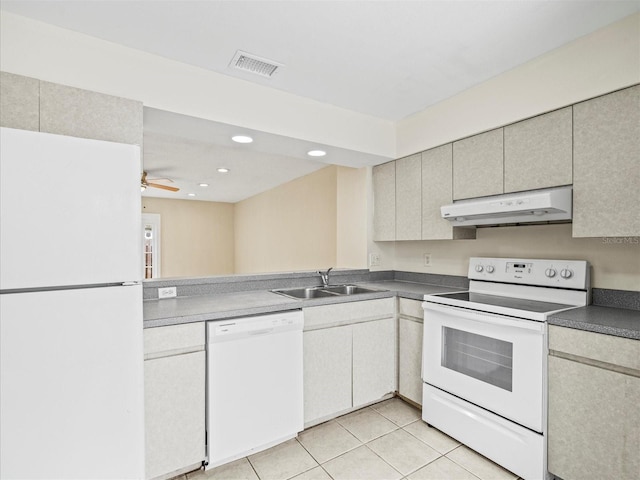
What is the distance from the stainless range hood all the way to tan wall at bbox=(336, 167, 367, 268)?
37.4 inches

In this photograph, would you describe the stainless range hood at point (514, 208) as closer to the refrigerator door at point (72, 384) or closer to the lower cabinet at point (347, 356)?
the lower cabinet at point (347, 356)

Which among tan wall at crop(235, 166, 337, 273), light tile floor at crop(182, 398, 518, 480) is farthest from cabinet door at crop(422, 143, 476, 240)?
tan wall at crop(235, 166, 337, 273)

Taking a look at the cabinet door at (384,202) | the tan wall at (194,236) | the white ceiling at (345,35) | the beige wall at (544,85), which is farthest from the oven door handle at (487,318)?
the tan wall at (194,236)

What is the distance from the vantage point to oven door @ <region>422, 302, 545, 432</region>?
1716 millimetres

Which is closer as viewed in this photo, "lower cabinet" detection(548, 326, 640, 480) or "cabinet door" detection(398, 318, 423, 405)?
"lower cabinet" detection(548, 326, 640, 480)

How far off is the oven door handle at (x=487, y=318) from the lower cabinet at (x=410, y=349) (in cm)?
21

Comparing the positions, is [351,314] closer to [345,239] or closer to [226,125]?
[345,239]

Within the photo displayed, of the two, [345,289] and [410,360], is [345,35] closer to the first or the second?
[345,289]

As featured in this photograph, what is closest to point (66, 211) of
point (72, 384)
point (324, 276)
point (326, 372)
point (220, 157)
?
point (72, 384)

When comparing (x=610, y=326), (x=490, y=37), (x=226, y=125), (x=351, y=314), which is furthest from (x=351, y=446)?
(x=490, y=37)

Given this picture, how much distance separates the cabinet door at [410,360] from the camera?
2455 millimetres

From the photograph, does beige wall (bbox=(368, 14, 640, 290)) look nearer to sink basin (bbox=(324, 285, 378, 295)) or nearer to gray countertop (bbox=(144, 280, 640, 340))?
gray countertop (bbox=(144, 280, 640, 340))

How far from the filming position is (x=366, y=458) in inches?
77.7

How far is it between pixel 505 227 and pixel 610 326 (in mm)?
1067
